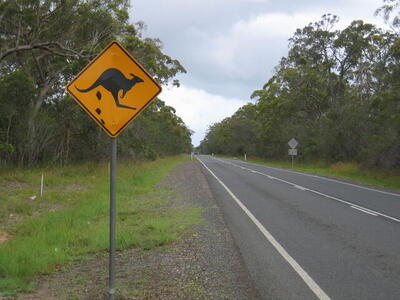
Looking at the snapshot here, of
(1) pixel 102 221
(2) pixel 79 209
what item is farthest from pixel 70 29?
(1) pixel 102 221

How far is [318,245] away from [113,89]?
4.82 m

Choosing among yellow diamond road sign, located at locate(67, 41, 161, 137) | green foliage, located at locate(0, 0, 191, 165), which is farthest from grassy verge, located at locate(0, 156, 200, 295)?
green foliage, located at locate(0, 0, 191, 165)

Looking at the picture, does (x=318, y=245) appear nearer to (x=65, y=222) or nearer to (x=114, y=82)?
(x=114, y=82)

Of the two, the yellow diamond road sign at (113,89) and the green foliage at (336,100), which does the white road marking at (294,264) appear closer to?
the yellow diamond road sign at (113,89)

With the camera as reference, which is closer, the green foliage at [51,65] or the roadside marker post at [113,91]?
the roadside marker post at [113,91]

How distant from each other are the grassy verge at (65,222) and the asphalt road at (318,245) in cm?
168

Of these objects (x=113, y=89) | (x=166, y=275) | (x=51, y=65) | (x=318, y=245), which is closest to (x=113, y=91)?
(x=113, y=89)

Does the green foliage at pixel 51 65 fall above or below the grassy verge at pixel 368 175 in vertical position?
above

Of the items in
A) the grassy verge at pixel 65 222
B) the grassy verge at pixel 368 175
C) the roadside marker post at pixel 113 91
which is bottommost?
the grassy verge at pixel 65 222

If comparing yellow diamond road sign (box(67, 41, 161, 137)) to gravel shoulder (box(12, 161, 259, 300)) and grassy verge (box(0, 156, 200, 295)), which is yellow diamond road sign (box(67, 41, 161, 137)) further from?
grassy verge (box(0, 156, 200, 295))

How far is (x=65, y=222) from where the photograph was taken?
902 centimetres

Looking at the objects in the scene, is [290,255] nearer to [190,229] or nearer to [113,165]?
[190,229]

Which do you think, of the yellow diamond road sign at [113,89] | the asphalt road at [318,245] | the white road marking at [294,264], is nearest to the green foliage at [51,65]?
the asphalt road at [318,245]

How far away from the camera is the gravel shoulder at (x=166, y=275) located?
185 inches
